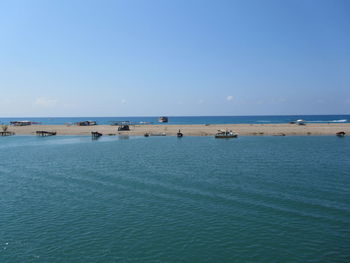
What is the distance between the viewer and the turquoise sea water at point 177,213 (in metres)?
17.8

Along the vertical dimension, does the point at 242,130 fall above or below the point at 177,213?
above

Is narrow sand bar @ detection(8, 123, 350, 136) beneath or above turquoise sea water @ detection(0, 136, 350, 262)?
above

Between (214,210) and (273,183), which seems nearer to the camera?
(214,210)

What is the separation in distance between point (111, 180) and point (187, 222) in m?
16.1

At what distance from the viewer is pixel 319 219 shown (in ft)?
72.4

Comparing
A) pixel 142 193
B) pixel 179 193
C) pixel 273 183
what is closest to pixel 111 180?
pixel 142 193

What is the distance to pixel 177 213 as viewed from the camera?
78.1ft

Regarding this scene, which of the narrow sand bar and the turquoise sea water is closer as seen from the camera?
the turquoise sea water

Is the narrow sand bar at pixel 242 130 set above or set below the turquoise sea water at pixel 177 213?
above

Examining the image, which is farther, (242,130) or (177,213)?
(242,130)

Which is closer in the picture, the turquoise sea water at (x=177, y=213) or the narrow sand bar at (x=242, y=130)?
the turquoise sea water at (x=177, y=213)

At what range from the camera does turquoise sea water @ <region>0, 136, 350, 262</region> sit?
1778cm

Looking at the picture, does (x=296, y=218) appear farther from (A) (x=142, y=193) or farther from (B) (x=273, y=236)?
(A) (x=142, y=193)

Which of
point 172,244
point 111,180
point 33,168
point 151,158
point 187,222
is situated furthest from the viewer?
point 151,158
